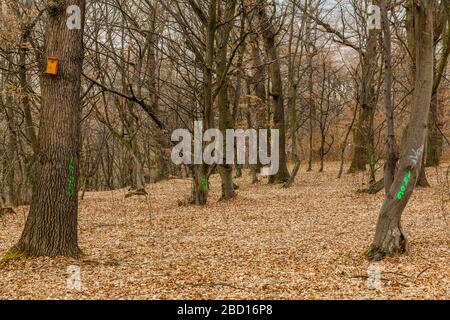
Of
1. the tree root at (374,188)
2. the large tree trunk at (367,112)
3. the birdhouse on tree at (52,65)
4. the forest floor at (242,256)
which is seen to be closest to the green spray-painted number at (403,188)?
the forest floor at (242,256)

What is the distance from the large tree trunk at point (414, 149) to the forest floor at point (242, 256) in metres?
0.26

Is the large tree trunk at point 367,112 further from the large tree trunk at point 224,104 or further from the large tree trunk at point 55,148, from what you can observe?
the large tree trunk at point 55,148

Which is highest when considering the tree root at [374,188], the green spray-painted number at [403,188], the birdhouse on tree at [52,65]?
the birdhouse on tree at [52,65]

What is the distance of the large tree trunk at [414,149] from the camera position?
6266mm

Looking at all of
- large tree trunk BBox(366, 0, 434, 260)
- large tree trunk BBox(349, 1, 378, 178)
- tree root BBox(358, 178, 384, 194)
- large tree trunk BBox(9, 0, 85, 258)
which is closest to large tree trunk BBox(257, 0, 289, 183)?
large tree trunk BBox(349, 1, 378, 178)

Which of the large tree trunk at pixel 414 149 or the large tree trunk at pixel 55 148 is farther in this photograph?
the large tree trunk at pixel 55 148

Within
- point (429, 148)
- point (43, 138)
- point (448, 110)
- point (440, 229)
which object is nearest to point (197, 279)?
point (43, 138)

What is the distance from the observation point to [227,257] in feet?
23.3

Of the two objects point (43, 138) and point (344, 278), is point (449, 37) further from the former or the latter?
point (43, 138)

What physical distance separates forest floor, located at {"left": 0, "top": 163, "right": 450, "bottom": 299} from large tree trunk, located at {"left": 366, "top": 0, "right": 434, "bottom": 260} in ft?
0.85

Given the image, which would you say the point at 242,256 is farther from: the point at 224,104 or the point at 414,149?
the point at 224,104

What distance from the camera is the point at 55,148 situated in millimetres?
6633

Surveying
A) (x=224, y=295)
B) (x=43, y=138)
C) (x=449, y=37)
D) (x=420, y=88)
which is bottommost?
(x=224, y=295)

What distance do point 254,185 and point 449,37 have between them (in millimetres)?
11033
